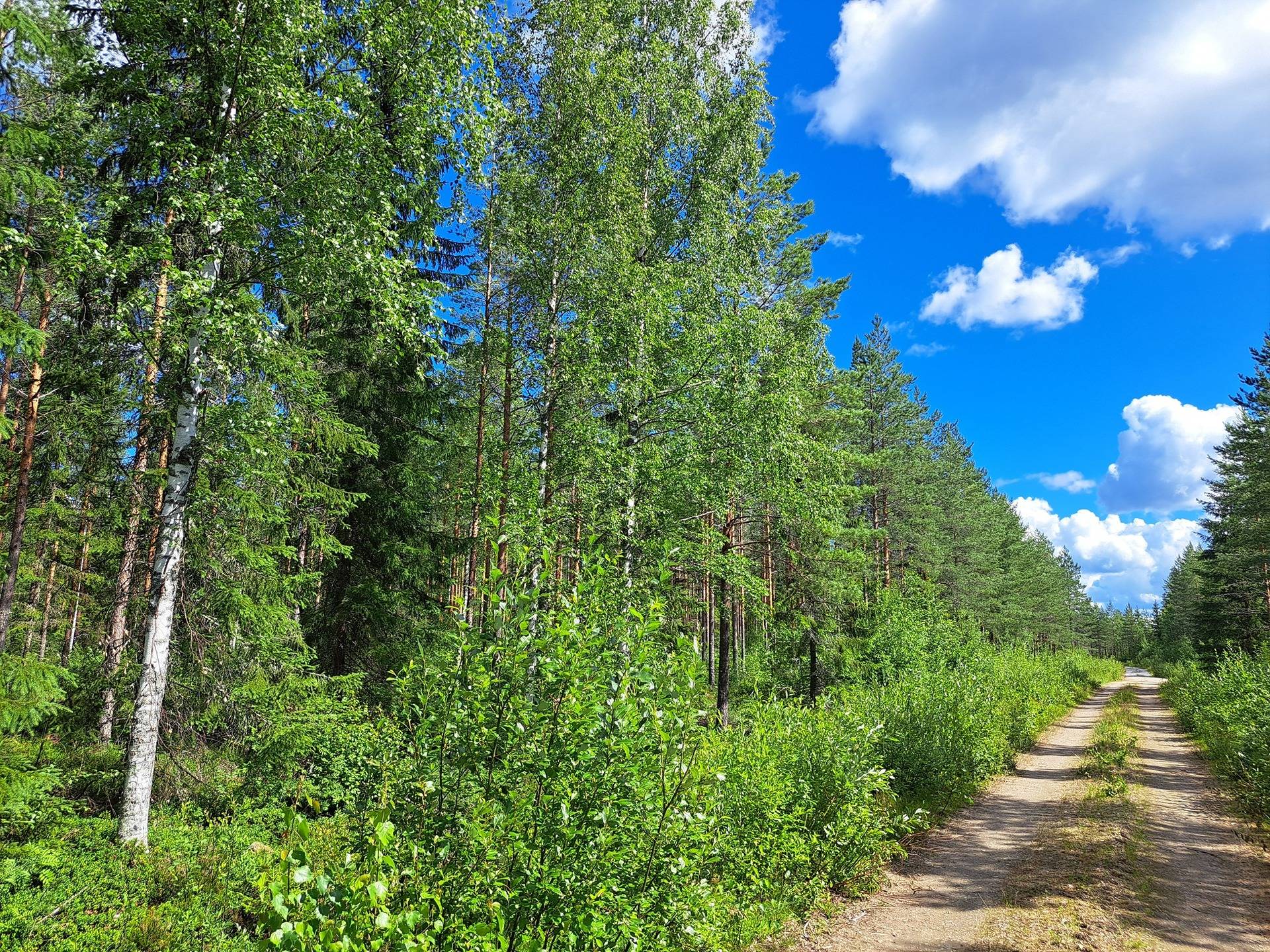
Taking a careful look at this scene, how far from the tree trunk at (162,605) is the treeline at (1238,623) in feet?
51.7

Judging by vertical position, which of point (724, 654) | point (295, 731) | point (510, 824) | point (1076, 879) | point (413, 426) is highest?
point (413, 426)

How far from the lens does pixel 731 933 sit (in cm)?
537

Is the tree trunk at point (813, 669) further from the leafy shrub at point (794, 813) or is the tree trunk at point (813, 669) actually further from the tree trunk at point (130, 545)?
the tree trunk at point (130, 545)

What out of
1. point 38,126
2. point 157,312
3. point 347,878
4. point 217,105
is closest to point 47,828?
Result: point 157,312

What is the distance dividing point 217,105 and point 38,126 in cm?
171

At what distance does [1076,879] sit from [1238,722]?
377 inches

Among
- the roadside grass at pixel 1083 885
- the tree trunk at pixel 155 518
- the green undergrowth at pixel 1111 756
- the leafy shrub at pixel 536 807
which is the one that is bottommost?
the green undergrowth at pixel 1111 756

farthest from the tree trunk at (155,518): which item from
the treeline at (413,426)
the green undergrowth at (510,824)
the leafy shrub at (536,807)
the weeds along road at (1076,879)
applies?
the weeds along road at (1076,879)

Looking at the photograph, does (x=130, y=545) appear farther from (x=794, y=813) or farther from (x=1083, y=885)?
(x=1083, y=885)

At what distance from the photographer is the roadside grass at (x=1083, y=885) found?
595 cm

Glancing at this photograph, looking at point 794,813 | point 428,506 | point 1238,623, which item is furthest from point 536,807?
point 1238,623

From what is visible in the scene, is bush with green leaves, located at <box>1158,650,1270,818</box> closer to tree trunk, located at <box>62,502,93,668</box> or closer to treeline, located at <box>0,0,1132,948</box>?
treeline, located at <box>0,0,1132,948</box>

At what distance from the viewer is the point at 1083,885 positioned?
279 inches

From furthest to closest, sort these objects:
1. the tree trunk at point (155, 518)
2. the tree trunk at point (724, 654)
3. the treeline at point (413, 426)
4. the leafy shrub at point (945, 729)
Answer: the tree trunk at point (724, 654) → the leafy shrub at point (945, 729) → the tree trunk at point (155, 518) → the treeline at point (413, 426)
